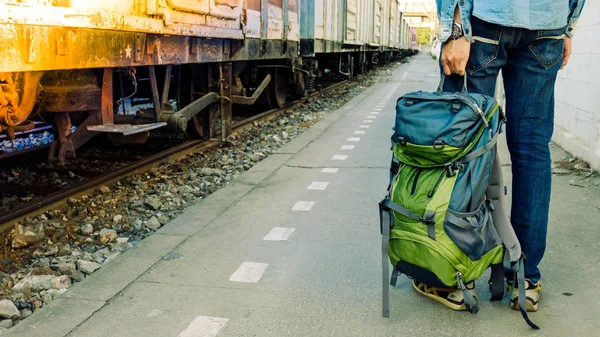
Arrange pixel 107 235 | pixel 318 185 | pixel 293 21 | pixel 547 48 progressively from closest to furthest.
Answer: pixel 547 48 < pixel 107 235 < pixel 318 185 < pixel 293 21

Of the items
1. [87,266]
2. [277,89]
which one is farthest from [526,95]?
[277,89]

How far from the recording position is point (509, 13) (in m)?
2.52

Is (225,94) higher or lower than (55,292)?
higher

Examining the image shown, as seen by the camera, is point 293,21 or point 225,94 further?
point 293,21

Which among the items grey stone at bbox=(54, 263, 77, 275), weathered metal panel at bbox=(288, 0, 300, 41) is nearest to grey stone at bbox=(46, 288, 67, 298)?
grey stone at bbox=(54, 263, 77, 275)

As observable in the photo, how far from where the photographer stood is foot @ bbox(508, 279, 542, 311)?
2672 millimetres

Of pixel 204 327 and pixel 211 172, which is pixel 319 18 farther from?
pixel 204 327

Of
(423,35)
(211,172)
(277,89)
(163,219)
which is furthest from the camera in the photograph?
(423,35)

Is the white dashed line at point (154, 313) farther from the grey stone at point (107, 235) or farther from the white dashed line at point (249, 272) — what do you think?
the grey stone at point (107, 235)

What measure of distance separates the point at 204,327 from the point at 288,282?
0.61 metres

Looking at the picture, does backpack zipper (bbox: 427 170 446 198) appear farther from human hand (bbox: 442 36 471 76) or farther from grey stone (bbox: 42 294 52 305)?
grey stone (bbox: 42 294 52 305)

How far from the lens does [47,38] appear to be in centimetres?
374

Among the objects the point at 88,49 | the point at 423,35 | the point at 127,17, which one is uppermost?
the point at 423,35

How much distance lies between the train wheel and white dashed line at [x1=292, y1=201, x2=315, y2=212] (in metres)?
6.05
